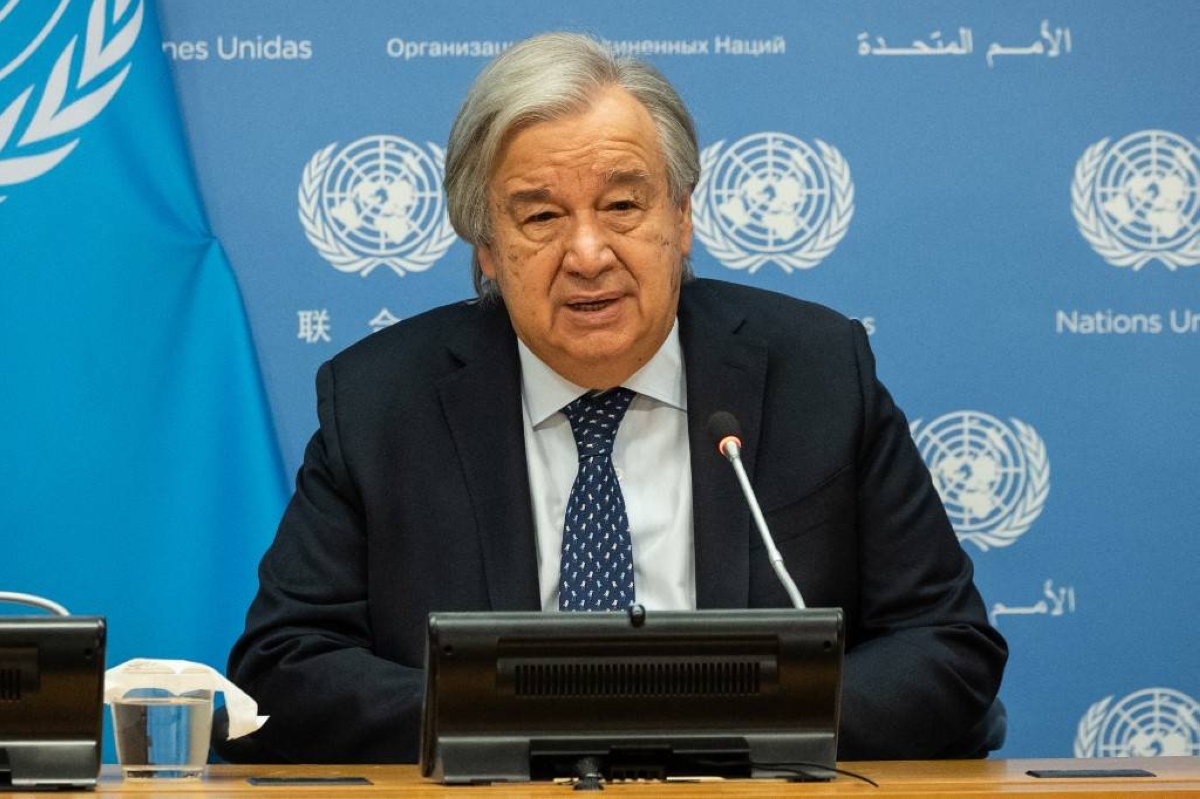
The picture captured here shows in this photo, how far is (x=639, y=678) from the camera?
2.09 meters

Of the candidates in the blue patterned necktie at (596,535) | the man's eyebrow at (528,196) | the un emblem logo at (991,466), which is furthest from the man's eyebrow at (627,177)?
the un emblem logo at (991,466)

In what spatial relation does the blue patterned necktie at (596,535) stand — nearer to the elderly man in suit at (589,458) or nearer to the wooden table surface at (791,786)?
the elderly man in suit at (589,458)

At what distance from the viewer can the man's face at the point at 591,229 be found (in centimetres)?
300

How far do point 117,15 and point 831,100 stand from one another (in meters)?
1.53

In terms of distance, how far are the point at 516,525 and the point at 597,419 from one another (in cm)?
25

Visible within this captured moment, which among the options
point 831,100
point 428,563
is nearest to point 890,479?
point 428,563

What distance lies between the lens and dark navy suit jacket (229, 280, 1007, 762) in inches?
113

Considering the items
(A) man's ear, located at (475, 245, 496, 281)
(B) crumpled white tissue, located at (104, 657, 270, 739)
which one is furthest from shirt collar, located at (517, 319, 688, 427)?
(B) crumpled white tissue, located at (104, 657, 270, 739)

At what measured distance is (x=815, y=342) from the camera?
3.23 meters

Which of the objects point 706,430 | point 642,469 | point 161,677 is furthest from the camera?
point 642,469

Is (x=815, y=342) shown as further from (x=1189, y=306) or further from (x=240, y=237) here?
(x=240, y=237)

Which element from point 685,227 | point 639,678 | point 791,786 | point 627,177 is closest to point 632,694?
point 639,678

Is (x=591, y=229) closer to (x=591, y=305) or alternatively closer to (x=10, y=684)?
(x=591, y=305)

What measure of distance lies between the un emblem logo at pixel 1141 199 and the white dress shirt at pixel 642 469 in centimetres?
115
